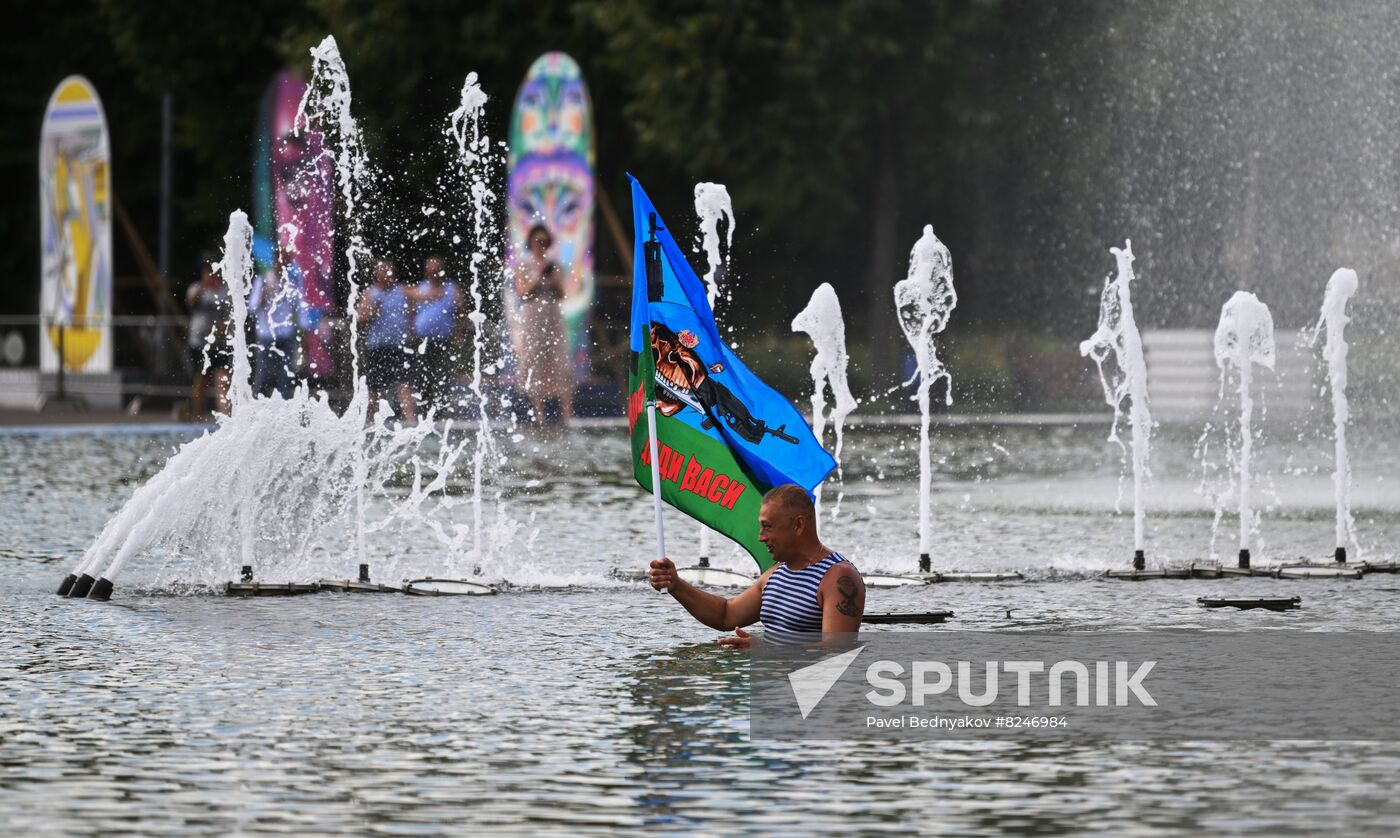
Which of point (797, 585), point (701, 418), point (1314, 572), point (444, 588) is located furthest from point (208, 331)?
point (797, 585)

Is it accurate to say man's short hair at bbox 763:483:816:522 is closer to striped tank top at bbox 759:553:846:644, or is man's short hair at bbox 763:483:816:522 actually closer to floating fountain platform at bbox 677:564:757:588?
striped tank top at bbox 759:553:846:644

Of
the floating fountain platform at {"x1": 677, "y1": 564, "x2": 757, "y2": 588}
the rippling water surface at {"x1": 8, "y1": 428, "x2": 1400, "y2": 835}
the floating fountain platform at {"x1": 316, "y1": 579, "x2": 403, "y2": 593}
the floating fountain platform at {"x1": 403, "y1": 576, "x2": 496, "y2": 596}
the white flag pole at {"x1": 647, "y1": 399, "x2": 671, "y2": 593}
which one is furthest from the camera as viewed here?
the floating fountain platform at {"x1": 677, "y1": 564, "x2": 757, "y2": 588}

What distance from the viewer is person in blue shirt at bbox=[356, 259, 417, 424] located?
94.6 feet

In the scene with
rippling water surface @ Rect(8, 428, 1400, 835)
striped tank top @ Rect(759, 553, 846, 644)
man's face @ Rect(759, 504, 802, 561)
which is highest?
man's face @ Rect(759, 504, 802, 561)

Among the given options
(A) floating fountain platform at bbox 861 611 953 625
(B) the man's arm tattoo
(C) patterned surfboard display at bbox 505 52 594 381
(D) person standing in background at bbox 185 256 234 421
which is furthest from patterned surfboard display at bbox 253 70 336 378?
(B) the man's arm tattoo

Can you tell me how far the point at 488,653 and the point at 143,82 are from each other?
38.2 metres

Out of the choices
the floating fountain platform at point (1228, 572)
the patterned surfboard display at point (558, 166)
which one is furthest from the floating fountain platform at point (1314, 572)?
the patterned surfboard display at point (558, 166)

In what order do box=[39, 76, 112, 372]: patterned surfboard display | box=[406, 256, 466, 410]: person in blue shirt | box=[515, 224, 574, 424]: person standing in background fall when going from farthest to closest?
box=[39, 76, 112, 372]: patterned surfboard display → box=[406, 256, 466, 410]: person in blue shirt → box=[515, 224, 574, 424]: person standing in background

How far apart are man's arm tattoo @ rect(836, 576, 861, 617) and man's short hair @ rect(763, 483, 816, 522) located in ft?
0.90

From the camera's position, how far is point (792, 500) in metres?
10.6

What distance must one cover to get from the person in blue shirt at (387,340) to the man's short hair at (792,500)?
613 inches

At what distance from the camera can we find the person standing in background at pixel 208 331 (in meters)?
32.9

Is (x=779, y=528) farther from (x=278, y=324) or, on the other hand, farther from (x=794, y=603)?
(x=278, y=324)

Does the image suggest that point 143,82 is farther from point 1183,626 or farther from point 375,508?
point 1183,626
